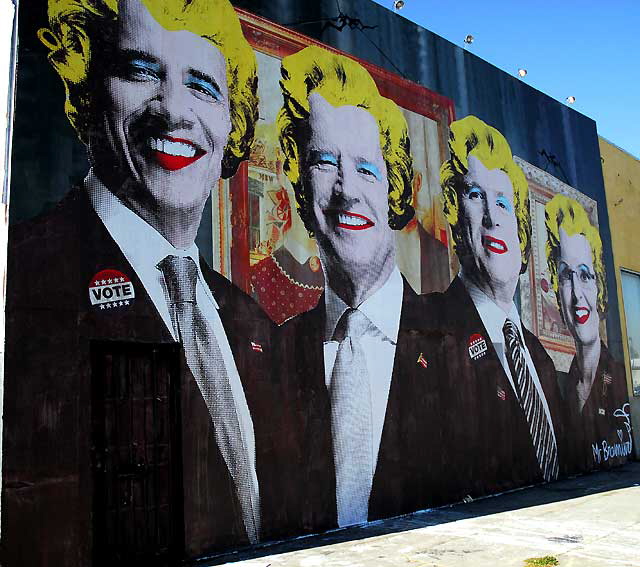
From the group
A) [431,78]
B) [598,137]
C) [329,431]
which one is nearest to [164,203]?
[329,431]

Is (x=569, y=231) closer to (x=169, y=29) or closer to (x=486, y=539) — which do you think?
(x=486, y=539)

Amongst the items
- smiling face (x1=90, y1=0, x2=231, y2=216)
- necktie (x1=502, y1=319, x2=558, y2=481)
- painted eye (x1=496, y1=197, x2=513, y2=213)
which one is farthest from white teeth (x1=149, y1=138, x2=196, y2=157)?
necktie (x1=502, y1=319, x2=558, y2=481)

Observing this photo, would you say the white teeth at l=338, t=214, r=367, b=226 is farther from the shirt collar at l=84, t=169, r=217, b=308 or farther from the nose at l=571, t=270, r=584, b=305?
the nose at l=571, t=270, r=584, b=305

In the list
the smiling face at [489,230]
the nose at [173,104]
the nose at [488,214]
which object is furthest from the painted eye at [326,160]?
the nose at [488,214]

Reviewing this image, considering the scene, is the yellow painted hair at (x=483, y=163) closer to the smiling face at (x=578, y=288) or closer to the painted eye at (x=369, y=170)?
the smiling face at (x=578, y=288)

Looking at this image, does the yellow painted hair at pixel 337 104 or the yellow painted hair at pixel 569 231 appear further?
the yellow painted hair at pixel 569 231

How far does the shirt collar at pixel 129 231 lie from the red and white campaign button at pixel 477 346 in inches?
230

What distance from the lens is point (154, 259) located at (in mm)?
7742

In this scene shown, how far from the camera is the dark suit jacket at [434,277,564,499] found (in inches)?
448

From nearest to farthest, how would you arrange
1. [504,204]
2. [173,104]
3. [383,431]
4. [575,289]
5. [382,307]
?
[173,104], [383,431], [382,307], [504,204], [575,289]

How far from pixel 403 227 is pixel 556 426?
558 cm

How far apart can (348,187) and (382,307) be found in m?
1.77

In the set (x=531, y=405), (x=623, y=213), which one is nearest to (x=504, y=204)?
(x=531, y=405)

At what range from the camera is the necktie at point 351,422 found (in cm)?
931
